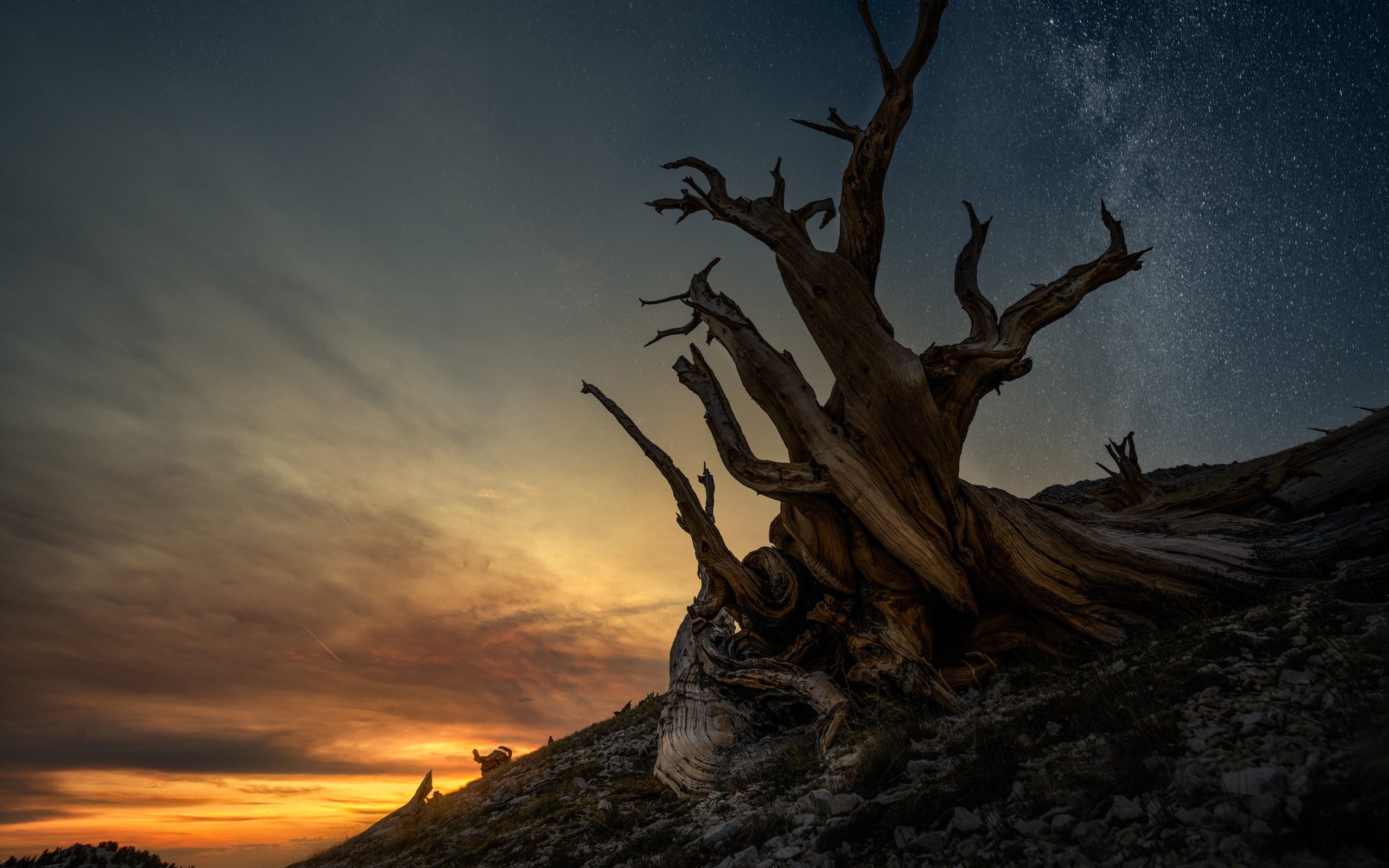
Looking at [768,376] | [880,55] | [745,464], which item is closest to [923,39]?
[880,55]

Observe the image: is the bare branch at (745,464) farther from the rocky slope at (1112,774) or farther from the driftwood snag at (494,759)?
the driftwood snag at (494,759)

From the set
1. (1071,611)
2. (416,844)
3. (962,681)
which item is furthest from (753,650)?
(416,844)

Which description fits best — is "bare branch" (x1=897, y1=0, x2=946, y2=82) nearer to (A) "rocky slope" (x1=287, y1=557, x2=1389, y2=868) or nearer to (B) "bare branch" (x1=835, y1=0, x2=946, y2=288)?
(B) "bare branch" (x1=835, y1=0, x2=946, y2=288)

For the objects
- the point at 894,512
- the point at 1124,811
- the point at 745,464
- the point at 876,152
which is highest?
the point at 876,152

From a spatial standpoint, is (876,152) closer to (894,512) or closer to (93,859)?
(894,512)

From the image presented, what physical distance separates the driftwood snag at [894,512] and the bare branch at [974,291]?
0.04m

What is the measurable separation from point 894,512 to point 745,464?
2.26 m

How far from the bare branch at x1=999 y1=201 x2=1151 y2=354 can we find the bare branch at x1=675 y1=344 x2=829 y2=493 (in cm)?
375

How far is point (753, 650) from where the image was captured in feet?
35.9

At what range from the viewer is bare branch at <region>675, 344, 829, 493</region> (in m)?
8.62

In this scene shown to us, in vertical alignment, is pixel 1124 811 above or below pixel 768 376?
below

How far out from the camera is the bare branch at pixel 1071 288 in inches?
362

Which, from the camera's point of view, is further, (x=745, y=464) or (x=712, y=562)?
(x=712, y=562)

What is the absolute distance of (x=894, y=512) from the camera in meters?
8.68
